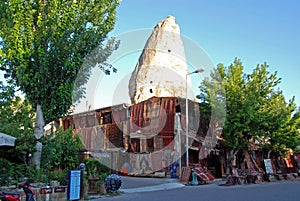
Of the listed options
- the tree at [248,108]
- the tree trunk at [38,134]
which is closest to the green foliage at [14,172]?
the tree trunk at [38,134]

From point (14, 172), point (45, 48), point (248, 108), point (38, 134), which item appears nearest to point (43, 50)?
point (45, 48)

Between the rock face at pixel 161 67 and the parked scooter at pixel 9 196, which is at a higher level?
the rock face at pixel 161 67

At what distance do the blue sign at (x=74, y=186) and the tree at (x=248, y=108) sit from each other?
16.3 meters

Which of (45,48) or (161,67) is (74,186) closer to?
(45,48)

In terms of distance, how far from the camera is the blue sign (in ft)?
37.2

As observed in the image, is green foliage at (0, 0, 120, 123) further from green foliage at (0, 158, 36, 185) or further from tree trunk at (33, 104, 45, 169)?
green foliage at (0, 158, 36, 185)

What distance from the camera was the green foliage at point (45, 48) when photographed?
13898 millimetres

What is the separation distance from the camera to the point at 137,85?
44562mm

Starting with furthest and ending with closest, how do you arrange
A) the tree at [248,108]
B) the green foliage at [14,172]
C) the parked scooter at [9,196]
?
the tree at [248,108]
the green foliage at [14,172]
the parked scooter at [9,196]

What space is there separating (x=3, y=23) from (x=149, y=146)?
16.8 metres

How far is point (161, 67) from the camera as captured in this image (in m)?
46.1

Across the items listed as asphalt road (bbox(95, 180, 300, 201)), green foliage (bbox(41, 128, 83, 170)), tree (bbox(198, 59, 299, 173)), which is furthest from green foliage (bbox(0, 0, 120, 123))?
tree (bbox(198, 59, 299, 173))

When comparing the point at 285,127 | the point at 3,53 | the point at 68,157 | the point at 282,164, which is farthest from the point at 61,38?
the point at 282,164

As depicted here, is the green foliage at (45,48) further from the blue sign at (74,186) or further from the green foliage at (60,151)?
the blue sign at (74,186)
